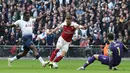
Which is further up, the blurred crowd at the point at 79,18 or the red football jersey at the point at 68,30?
the red football jersey at the point at 68,30

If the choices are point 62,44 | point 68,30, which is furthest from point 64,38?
point 68,30

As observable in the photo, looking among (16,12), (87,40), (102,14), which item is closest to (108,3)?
(102,14)

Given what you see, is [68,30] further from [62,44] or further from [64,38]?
[62,44]

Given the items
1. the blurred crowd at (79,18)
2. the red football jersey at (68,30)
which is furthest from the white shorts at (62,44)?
the blurred crowd at (79,18)

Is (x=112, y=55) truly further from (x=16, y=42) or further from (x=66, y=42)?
(x=16, y=42)

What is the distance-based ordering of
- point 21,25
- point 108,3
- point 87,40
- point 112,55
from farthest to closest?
point 108,3
point 87,40
point 21,25
point 112,55

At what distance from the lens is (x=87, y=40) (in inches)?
1427

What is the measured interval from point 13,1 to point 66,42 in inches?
647

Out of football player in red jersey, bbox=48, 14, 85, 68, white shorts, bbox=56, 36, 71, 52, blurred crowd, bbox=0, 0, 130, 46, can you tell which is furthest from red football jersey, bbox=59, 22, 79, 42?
blurred crowd, bbox=0, 0, 130, 46

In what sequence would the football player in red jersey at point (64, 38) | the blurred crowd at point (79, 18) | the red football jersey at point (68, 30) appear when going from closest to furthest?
the football player in red jersey at point (64, 38)
the red football jersey at point (68, 30)
the blurred crowd at point (79, 18)

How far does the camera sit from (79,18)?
37812mm

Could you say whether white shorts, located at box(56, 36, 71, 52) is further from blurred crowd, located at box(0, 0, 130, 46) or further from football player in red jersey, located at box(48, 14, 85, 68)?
blurred crowd, located at box(0, 0, 130, 46)

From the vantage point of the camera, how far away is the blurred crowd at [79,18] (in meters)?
36.8

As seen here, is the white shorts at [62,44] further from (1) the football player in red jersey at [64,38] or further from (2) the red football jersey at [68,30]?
(2) the red football jersey at [68,30]
